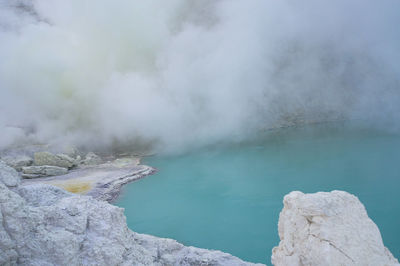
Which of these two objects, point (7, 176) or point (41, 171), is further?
point (41, 171)

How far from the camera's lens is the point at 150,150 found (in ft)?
127

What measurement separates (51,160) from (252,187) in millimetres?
20735

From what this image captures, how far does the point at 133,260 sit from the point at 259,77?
51183 mm

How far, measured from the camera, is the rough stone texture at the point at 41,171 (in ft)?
89.0

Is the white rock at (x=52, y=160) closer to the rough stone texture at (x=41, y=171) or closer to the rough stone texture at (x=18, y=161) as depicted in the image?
the rough stone texture at (x=18, y=161)

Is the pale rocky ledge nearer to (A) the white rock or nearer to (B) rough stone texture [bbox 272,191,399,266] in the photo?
(B) rough stone texture [bbox 272,191,399,266]

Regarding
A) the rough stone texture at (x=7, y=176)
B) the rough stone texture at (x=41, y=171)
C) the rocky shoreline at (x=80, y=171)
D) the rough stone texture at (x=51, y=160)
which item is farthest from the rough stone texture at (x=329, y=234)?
the rough stone texture at (x=51, y=160)

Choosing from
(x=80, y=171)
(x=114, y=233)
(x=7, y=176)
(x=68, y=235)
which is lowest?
(x=68, y=235)

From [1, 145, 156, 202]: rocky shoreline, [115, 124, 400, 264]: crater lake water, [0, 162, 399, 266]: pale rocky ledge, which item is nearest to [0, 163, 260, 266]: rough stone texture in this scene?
[0, 162, 399, 266]: pale rocky ledge

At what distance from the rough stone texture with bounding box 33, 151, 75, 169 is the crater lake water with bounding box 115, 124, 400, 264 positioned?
317 inches

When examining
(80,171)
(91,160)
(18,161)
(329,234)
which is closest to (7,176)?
(329,234)

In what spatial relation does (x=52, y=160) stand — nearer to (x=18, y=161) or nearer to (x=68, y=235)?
(x=18, y=161)

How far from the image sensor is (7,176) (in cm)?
474

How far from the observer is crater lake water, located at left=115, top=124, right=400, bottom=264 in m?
13.7
